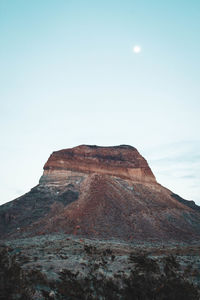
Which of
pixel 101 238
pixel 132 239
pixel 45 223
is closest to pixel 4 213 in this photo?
pixel 45 223

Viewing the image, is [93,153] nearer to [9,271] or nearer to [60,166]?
[60,166]

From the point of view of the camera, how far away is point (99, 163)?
61.1 metres

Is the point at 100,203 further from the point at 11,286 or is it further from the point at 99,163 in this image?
the point at 11,286

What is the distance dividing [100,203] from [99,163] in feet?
58.9

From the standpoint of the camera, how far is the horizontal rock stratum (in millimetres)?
38406

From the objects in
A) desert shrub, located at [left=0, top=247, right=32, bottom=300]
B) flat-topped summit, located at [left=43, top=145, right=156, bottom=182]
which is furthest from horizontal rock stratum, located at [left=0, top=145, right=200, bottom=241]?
desert shrub, located at [left=0, top=247, right=32, bottom=300]

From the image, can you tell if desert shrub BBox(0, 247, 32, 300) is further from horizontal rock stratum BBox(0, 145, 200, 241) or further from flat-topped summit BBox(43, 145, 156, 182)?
flat-topped summit BBox(43, 145, 156, 182)

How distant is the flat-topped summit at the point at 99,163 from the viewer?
59312 millimetres

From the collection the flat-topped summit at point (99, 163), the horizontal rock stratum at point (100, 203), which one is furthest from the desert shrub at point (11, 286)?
the flat-topped summit at point (99, 163)

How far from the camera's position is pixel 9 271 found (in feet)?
16.8

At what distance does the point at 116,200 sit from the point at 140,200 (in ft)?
19.9

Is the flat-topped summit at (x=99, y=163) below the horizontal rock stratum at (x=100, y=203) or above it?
above

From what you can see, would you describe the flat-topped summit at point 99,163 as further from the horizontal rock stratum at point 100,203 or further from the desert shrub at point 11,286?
the desert shrub at point 11,286

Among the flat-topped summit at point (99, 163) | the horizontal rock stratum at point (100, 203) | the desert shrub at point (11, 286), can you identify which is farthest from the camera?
the flat-topped summit at point (99, 163)
